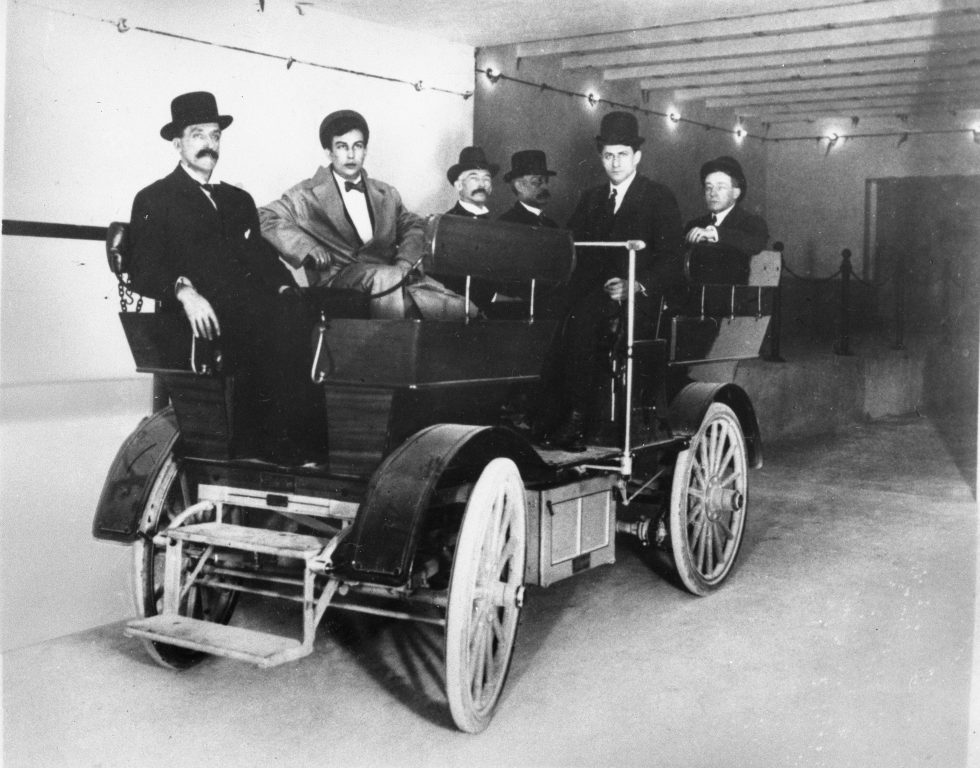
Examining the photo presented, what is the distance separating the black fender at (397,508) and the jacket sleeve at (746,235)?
7.92ft

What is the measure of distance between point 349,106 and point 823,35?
3.00m

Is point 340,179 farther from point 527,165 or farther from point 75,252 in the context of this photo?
point 527,165

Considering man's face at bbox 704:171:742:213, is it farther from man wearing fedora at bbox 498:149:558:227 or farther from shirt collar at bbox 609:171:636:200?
shirt collar at bbox 609:171:636:200

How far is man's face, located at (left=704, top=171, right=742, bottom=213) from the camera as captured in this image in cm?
539

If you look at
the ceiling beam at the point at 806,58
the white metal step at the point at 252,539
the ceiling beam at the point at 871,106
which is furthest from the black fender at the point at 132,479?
the ceiling beam at the point at 871,106

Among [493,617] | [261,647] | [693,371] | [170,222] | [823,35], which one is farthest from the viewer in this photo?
[693,371]

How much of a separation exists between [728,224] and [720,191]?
0.74ft

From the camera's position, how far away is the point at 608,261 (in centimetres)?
461

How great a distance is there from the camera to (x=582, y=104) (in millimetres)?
7363

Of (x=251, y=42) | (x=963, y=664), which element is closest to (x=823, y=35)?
(x=251, y=42)

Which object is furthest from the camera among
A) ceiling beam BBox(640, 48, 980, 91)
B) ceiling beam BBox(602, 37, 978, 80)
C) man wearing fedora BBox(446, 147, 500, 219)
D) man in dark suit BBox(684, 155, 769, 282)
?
ceiling beam BBox(640, 48, 980, 91)

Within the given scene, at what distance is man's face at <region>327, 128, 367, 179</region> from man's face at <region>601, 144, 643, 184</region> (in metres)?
1.07

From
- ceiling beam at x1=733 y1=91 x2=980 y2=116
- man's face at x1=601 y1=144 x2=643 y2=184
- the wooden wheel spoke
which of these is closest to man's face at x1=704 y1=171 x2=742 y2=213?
man's face at x1=601 y1=144 x2=643 y2=184

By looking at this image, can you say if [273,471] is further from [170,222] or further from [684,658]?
[684,658]
